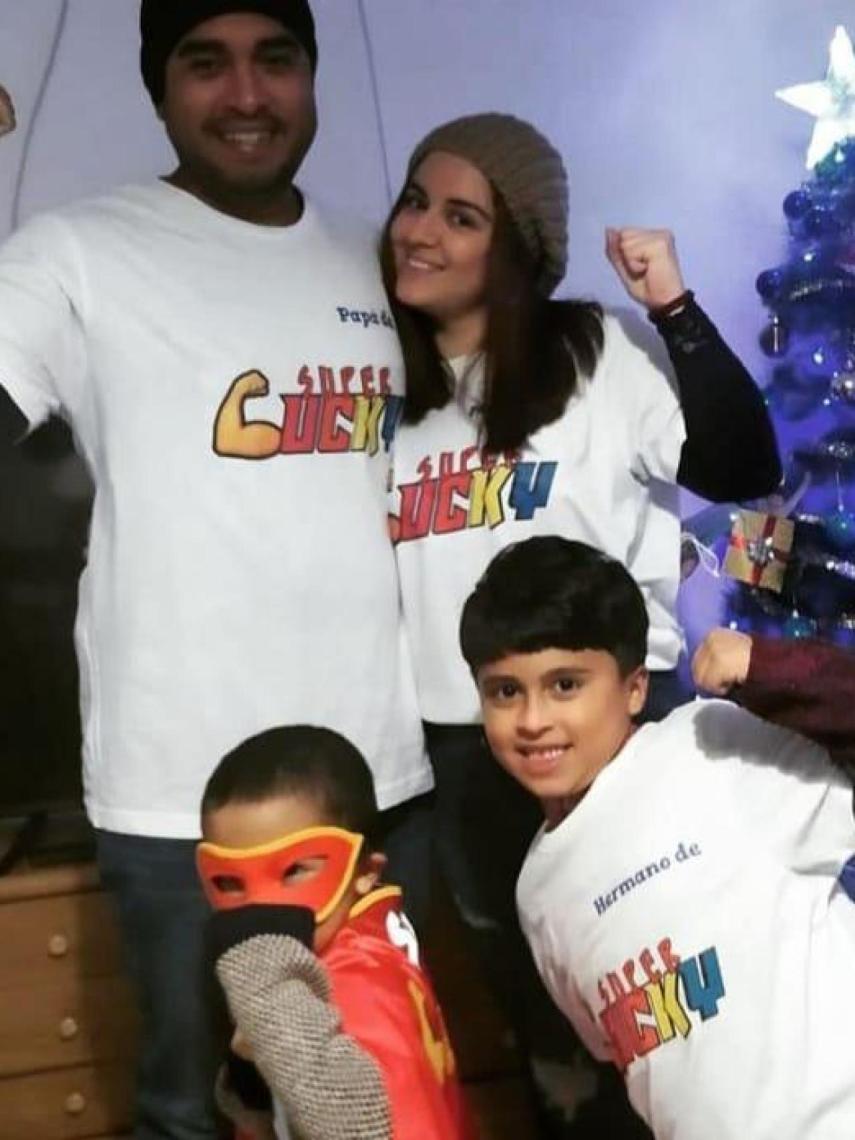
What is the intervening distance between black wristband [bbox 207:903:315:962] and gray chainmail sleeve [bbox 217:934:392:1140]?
2cm

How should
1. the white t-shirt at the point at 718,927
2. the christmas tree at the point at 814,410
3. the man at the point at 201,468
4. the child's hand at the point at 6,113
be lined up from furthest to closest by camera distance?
the christmas tree at the point at 814,410, the child's hand at the point at 6,113, the man at the point at 201,468, the white t-shirt at the point at 718,927

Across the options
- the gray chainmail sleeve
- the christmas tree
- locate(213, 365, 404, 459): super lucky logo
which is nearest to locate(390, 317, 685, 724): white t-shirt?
locate(213, 365, 404, 459): super lucky logo

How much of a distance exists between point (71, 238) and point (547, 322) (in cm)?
55

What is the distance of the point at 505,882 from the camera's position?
72.2 inches

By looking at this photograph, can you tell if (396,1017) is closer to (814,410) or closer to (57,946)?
(57,946)

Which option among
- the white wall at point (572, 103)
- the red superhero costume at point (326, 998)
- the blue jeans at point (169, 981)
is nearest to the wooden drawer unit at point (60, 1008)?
the blue jeans at point (169, 981)

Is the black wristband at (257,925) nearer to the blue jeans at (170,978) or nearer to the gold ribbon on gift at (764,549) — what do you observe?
the blue jeans at (170,978)

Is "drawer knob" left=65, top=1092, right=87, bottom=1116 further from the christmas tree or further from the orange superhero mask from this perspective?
the christmas tree

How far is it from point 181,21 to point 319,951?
1.00 meters

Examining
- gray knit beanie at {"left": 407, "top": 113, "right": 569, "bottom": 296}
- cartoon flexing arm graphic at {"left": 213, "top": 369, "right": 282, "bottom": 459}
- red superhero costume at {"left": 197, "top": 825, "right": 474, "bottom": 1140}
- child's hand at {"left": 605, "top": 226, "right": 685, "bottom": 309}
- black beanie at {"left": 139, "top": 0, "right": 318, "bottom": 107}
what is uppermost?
black beanie at {"left": 139, "top": 0, "right": 318, "bottom": 107}

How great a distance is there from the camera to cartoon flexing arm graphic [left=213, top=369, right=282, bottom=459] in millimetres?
1665

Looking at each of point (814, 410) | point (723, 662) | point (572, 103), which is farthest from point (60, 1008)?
point (572, 103)

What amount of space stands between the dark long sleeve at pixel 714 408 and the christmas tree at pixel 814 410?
651 mm

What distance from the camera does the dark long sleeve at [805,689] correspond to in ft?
4.50
